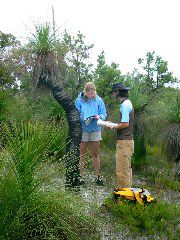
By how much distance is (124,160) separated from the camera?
21.7 feet

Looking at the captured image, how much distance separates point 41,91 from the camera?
7.44 meters

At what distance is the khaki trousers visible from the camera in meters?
6.55

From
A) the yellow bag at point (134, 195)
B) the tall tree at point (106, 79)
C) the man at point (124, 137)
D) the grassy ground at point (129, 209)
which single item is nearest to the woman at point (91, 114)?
the man at point (124, 137)

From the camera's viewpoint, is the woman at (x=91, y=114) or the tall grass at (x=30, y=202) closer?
the tall grass at (x=30, y=202)

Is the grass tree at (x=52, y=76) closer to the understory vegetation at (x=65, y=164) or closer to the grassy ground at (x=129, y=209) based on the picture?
the understory vegetation at (x=65, y=164)

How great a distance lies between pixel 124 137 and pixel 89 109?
87 cm

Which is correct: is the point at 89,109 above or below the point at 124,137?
above

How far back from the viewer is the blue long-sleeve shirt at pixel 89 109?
7.02 metres

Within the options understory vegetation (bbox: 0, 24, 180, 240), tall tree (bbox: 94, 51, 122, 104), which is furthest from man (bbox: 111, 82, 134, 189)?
tall tree (bbox: 94, 51, 122, 104)

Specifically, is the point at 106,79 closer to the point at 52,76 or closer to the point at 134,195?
the point at 52,76

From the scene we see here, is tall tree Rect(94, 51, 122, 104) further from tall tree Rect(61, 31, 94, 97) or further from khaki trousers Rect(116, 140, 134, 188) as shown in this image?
khaki trousers Rect(116, 140, 134, 188)

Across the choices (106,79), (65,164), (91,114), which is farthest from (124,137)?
(106,79)

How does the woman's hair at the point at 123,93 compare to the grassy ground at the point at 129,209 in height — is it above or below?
above

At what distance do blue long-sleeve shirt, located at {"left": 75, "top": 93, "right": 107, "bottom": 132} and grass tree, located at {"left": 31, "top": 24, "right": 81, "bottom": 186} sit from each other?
0.38m
